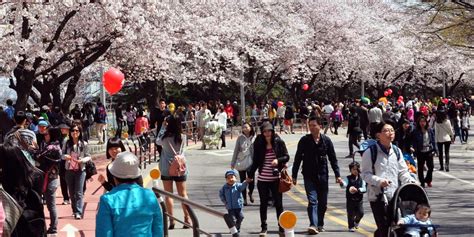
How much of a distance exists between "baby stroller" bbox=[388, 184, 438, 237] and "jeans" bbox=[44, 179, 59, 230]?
4.91m

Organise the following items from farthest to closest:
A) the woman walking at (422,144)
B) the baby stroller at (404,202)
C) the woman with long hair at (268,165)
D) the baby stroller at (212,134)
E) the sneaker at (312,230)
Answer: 1. the baby stroller at (212,134)
2. the woman walking at (422,144)
3. the woman with long hair at (268,165)
4. the sneaker at (312,230)
5. the baby stroller at (404,202)

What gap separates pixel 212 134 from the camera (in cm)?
2853

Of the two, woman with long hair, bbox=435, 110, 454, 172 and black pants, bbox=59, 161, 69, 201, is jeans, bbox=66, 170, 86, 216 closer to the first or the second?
black pants, bbox=59, 161, 69, 201

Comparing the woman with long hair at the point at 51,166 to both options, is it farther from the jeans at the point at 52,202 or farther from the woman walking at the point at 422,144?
the woman walking at the point at 422,144

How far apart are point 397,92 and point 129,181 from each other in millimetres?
70951

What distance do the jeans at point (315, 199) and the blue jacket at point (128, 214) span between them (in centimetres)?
593

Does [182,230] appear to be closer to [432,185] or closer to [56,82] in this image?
[432,185]

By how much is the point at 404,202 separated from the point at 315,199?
3.02m

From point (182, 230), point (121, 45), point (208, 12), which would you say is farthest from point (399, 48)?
point (182, 230)

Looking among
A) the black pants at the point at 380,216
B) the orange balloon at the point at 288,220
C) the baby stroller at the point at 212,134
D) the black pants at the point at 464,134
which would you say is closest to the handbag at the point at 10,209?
the orange balloon at the point at 288,220

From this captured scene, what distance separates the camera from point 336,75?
5878cm

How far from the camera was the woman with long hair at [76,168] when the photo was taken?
12.7 metres

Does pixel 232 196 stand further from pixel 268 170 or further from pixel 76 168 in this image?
pixel 76 168

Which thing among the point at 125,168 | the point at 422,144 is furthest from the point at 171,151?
the point at 422,144
